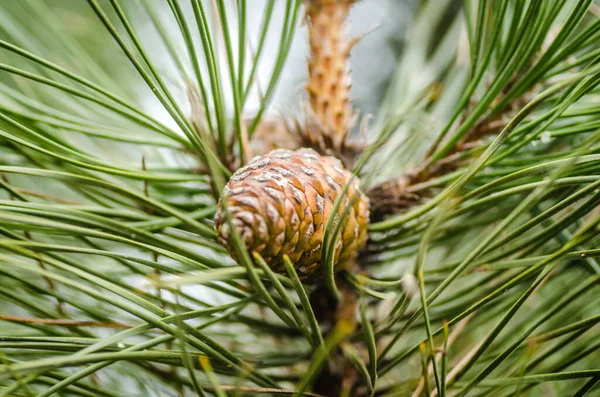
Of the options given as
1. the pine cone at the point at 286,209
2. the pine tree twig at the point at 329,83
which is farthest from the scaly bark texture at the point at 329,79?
→ the pine cone at the point at 286,209

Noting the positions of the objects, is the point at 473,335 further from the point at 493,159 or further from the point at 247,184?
the point at 247,184

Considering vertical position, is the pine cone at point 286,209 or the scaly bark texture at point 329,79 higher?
the scaly bark texture at point 329,79

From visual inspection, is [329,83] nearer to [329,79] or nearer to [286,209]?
[329,79]

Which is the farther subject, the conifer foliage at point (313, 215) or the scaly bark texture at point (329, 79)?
the scaly bark texture at point (329, 79)

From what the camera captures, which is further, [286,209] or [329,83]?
[329,83]

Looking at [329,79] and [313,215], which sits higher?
[329,79]

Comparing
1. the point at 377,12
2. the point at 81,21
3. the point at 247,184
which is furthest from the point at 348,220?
the point at 377,12

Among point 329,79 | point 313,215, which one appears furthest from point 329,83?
point 313,215

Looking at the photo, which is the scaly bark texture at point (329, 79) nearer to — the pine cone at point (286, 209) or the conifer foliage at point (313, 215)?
the conifer foliage at point (313, 215)
